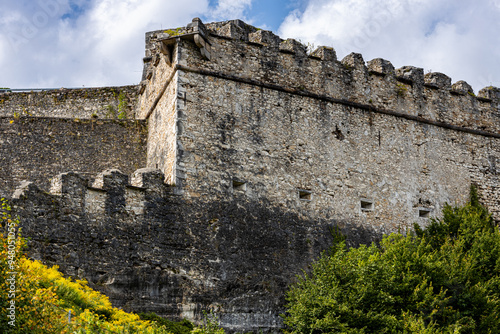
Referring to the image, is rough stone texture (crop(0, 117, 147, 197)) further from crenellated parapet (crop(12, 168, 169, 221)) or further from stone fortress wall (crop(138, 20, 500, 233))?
crenellated parapet (crop(12, 168, 169, 221))

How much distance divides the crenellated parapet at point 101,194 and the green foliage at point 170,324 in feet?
7.24

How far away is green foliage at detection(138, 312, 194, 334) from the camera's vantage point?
46.7 ft

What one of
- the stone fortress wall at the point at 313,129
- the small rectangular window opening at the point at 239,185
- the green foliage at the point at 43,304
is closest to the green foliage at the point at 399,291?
the stone fortress wall at the point at 313,129

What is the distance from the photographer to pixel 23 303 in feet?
33.7

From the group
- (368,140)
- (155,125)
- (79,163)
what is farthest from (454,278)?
(79,163)

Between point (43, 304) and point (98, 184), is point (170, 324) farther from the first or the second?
point (43, 304)

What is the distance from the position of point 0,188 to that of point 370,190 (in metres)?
9.62

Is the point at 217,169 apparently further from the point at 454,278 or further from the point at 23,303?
the point at 23,303

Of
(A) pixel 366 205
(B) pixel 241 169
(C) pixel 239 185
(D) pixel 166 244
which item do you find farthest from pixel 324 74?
(D) pixel 166 244

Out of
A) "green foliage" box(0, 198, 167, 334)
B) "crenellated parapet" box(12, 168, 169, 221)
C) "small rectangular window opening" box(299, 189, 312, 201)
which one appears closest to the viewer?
"green foliage" box(0, 198, 167, 334)

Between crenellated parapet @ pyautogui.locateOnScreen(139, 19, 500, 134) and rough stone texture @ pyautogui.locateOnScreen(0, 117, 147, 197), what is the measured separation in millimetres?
2332

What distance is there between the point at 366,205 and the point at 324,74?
3.78 m

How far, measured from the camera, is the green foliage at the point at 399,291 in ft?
48.2

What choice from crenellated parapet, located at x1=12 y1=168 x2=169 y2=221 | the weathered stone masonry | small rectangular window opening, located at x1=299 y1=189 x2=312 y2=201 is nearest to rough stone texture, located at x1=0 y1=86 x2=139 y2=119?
the weathered stone masonry
